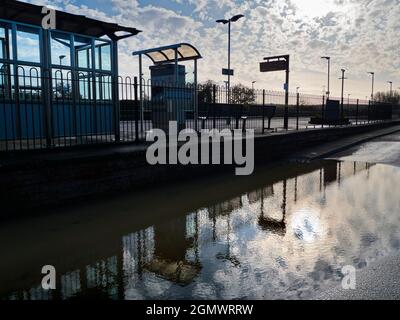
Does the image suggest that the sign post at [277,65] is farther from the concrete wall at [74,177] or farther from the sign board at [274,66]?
the concrete wall at [74,177]

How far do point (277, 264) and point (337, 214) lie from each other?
8.36 feet

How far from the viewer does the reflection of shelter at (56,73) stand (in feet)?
27.6

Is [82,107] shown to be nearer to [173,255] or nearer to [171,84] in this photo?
[171,84]

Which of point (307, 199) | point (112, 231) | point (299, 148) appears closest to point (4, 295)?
point (112, 231)

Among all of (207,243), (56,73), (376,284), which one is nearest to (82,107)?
(56,73)

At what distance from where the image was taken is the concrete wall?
595 centimetres

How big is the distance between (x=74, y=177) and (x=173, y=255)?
3155mm

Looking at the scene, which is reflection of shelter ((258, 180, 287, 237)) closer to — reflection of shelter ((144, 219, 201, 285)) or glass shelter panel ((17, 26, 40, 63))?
reflection of shelter ((144, 219, 201, 285))

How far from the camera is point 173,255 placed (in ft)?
15.1

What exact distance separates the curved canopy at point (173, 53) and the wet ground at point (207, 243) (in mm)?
6447

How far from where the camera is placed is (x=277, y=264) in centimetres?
421

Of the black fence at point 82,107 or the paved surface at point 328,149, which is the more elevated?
the black fence at point 82,107

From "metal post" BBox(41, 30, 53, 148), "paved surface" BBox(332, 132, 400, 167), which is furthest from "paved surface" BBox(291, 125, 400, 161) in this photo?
"metal post" BBox(41, 30, 53, 148)

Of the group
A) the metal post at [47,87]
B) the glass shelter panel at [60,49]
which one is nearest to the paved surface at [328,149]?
the glass shelter panel at [60,49]
